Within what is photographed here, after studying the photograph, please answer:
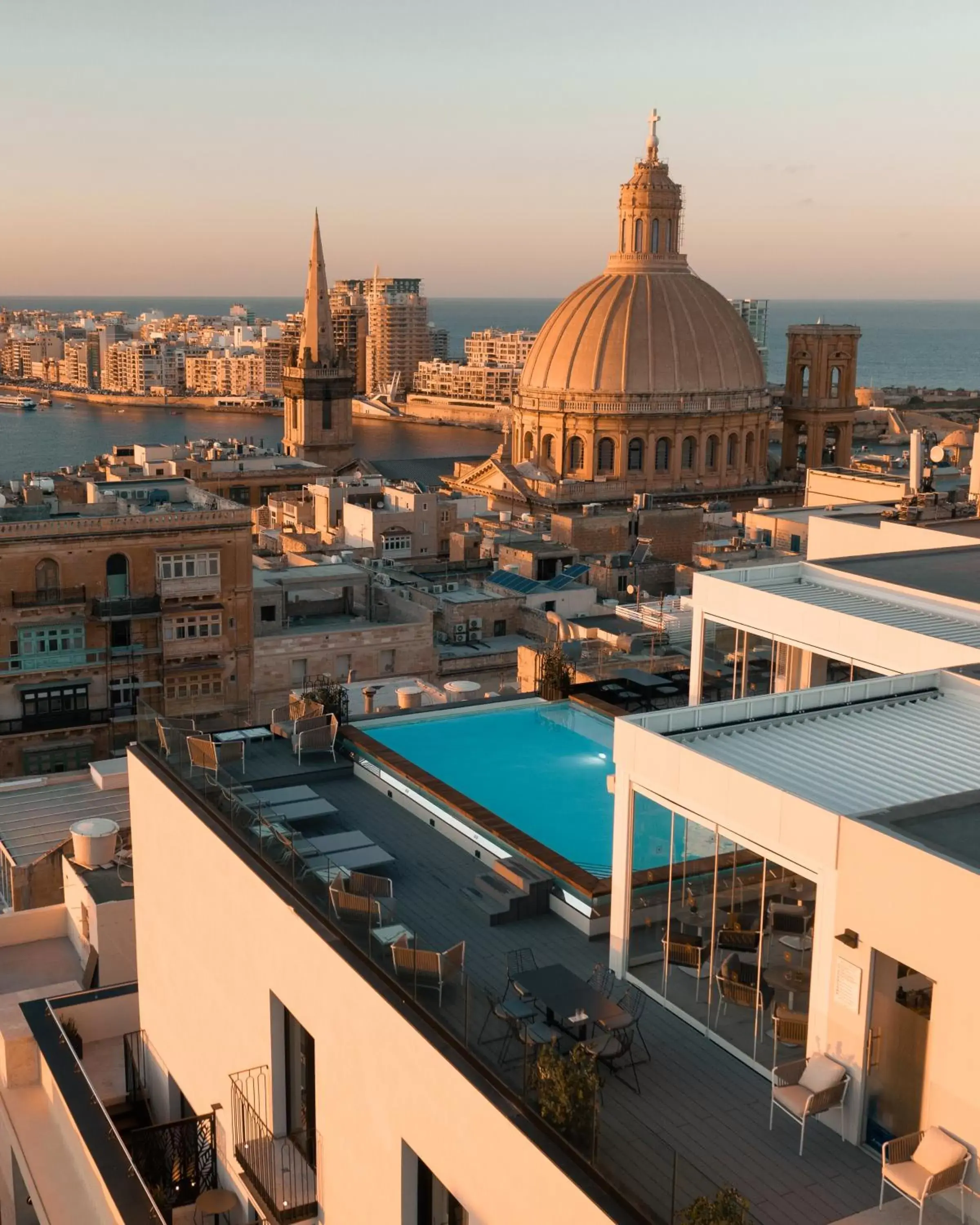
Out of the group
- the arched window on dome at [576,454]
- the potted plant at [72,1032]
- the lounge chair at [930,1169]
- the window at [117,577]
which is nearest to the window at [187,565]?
the window at [117,577]

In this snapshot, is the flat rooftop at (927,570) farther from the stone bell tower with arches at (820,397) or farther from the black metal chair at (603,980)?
the stone bell tower with arches at (820,397)

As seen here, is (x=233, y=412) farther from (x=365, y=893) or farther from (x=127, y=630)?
(x=365, y=893)

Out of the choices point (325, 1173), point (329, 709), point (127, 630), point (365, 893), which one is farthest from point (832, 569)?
point (127, 630)

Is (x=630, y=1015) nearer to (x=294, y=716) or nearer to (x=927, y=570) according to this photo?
(x=294, y=716)

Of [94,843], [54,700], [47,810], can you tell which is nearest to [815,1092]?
[94,843]

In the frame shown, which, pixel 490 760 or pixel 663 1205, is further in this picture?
pixel 490 760

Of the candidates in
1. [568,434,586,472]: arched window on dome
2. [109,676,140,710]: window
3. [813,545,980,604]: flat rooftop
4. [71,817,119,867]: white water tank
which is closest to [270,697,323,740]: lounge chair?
[71,817,119,867]: white water tank

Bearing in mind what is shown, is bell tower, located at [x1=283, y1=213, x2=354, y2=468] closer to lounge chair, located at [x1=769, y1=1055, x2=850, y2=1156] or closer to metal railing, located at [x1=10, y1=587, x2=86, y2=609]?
metal railing, located at [x1=10, y1=587, x2=86, y2=609]
